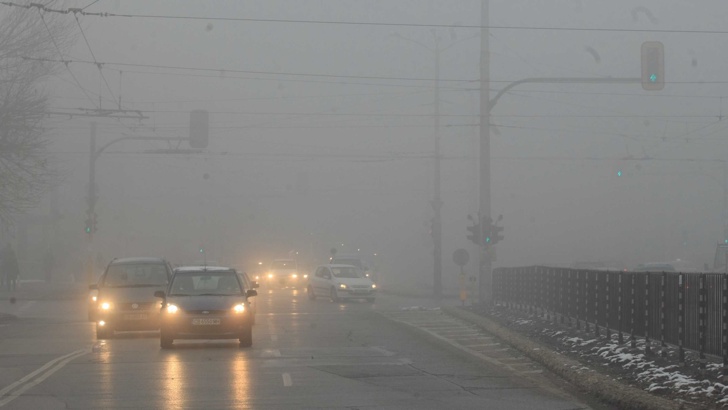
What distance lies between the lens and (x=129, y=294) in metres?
23.9

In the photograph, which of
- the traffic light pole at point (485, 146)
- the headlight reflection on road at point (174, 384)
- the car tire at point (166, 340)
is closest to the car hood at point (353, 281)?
the traffic light pole at point (485, 146)

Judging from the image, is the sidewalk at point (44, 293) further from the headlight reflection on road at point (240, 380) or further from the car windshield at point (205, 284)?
the headlight reflection on road at point (240, 380)

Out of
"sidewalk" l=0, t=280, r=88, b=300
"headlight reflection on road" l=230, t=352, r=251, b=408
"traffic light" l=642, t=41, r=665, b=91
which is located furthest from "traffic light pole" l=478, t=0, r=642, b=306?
"sidewalk" l=0, t=280, r=88, b=300

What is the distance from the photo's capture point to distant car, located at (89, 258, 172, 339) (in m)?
23.5

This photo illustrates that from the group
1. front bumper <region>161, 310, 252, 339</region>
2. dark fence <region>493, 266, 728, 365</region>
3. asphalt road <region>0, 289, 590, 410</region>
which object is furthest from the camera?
front bumper <region>161, 310, 252, 339</region>

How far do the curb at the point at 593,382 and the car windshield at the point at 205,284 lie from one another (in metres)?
5.66

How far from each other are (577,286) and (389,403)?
33.6 ft

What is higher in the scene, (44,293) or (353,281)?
(353,281)

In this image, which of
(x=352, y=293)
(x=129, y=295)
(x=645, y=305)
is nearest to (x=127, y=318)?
(x=129, y=295)

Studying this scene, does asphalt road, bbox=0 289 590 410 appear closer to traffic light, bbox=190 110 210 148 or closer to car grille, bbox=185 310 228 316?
car grille, bbox=185 310 228 316

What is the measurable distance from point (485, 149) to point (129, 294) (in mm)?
13235

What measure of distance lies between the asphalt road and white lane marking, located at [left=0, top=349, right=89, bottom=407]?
14 millimetres

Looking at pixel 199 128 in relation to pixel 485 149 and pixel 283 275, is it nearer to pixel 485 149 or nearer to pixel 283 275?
pixel 485 149

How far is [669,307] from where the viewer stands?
1570 centimetres
